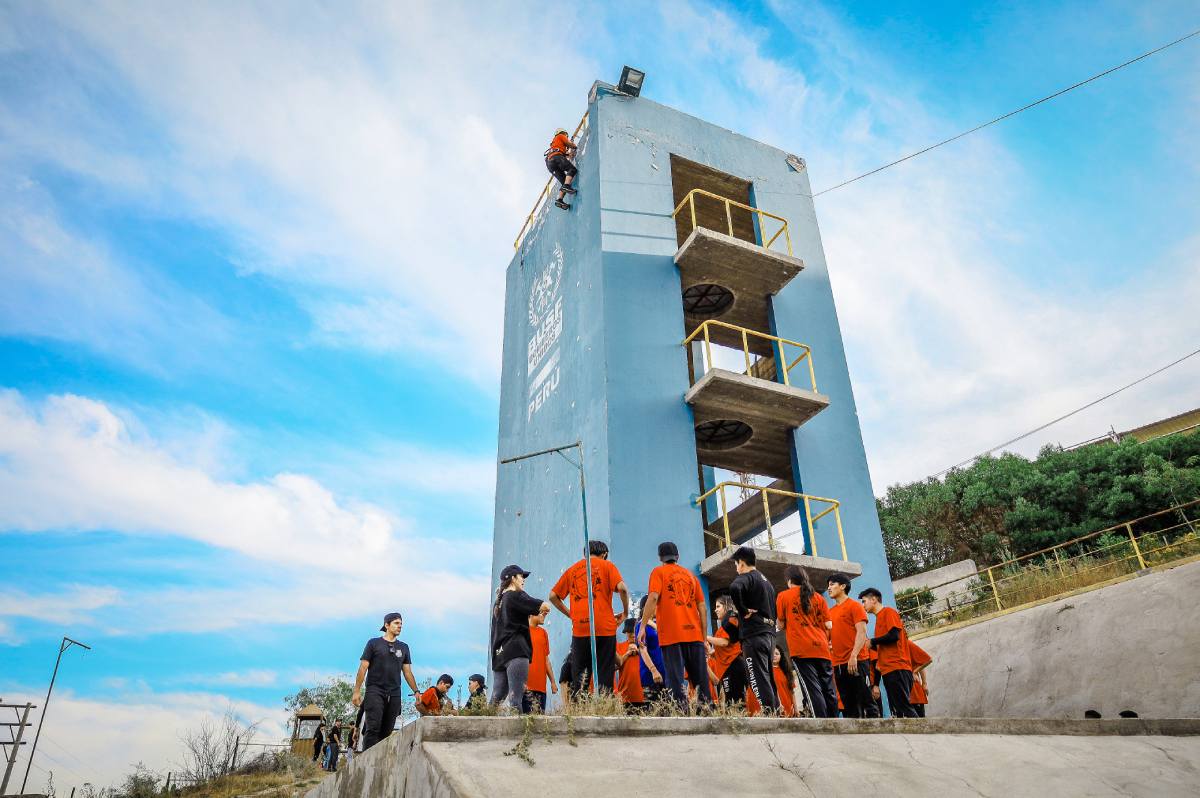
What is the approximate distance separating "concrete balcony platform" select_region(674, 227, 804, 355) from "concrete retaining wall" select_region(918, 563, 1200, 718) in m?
6.32

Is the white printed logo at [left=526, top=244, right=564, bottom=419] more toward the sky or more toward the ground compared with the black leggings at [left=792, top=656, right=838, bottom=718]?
more toward the sky

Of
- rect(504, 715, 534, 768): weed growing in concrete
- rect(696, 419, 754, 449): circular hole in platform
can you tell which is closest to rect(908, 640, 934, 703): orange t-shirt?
rect(504, 715, 534, 768): weed growing in concrete

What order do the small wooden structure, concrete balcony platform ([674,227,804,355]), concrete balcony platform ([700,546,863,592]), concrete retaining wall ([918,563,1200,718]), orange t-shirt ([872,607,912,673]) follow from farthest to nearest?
the small wooden structure, concrete balcony platform ([674,227,804,355]), concrete balcony platform ([700,546,863,592]), concrete retaining wall ([918,563,1200,718]), orange t-shirt ([872,607,912,673])

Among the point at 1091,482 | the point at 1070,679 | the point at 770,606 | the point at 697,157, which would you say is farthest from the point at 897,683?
the point at 1091,482

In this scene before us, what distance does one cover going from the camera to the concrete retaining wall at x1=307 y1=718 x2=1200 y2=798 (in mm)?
3486

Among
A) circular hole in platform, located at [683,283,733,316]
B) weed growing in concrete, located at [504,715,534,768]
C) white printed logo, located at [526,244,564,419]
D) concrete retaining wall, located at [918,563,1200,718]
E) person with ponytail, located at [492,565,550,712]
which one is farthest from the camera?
circular hole in platform, located at [683,283,733,316]

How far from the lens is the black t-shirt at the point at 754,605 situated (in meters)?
5.95

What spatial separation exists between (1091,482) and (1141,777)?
23191 mm

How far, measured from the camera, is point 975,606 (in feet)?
54.0

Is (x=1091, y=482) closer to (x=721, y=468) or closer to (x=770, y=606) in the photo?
(x=721, y=468)

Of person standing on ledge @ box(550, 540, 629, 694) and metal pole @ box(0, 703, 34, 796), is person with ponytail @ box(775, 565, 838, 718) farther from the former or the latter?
metal pole @ box(0, 703, 34, 796)

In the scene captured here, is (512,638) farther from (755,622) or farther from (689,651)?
(755,622)

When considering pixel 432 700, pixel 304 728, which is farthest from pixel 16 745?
pixel 432 700

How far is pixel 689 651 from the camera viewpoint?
19.2 ft
